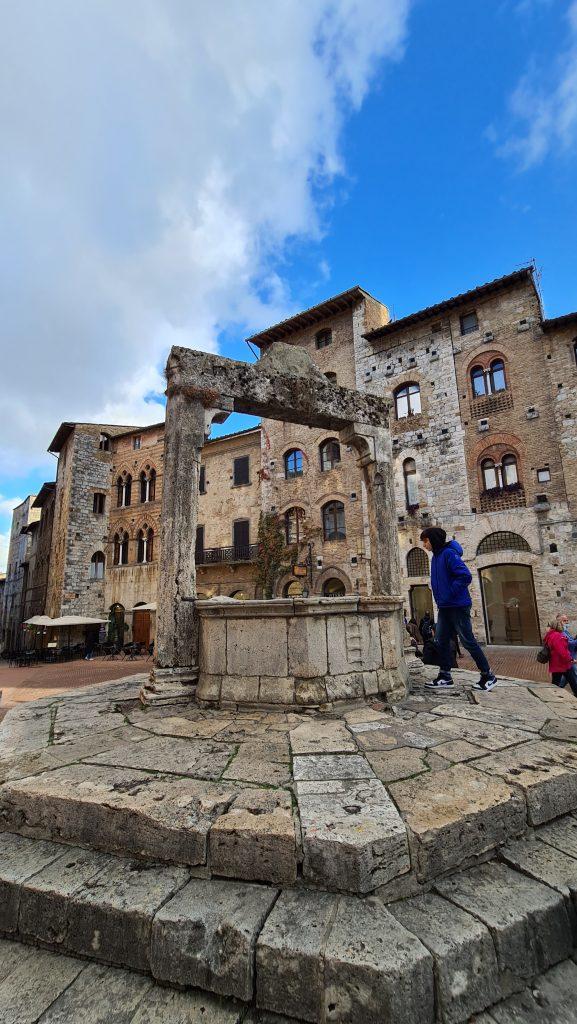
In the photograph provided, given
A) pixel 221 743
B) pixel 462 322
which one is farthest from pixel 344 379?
pixel 221 743

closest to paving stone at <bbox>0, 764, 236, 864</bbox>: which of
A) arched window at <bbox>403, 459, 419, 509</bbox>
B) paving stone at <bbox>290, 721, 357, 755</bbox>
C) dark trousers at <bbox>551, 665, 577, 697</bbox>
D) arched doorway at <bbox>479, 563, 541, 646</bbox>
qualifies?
paving stone at <bbox>290, 721, 357, 755</bbox>

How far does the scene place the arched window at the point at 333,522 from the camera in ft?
64.8

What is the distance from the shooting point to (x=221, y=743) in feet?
11.7

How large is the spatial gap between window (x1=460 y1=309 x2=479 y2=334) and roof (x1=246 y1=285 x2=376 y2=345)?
16.0 feet

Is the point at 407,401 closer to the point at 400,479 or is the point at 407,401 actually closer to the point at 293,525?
the point at 400,479

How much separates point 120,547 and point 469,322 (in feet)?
65.9

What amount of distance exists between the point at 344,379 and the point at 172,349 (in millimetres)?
16160

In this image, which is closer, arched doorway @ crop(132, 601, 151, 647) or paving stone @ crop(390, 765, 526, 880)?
paving stone @ crop(390, 765, 526, 880)

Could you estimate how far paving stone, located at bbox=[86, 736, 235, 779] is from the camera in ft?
9.93

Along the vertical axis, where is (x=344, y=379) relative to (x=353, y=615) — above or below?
above

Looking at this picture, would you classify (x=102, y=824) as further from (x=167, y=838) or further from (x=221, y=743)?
(x=221, y=743)

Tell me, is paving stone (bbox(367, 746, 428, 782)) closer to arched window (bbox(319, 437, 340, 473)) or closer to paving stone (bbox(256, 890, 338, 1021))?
paving stone (bbox(256, 890, 338, 1021))

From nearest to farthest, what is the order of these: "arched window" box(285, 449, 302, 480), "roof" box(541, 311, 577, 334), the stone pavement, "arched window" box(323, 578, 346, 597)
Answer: the stone pavement → "roof" box(541, 311, 577, 334) → "arched window" box(323, 578, 346, 597) → "arched window" box(285, 449, 302, 480)

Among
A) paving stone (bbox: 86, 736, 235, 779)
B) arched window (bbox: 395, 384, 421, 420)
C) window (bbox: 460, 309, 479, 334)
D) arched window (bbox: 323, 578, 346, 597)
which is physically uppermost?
window (bbox: 460, 309, 479, 334)
